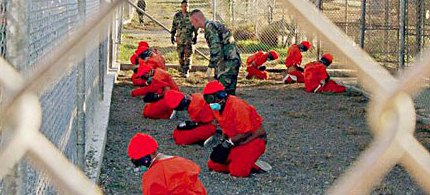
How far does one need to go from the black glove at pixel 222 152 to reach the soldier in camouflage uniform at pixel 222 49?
9.39 feet

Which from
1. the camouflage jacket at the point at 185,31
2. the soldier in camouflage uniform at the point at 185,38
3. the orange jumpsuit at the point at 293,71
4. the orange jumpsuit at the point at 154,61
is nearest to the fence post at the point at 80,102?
the orange jumpsuit at the point at 154,61

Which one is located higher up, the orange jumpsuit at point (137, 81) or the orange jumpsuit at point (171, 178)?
the orange jumpsuit at point (171, 178)

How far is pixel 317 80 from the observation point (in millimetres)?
12242

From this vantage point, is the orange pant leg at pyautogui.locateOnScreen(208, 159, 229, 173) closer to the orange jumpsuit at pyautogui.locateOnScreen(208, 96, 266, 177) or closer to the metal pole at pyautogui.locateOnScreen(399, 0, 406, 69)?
the orange jumpsuit at pyautogui.locateOnScreen(208, 96, 266, 177)

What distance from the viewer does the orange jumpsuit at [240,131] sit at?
6691mm

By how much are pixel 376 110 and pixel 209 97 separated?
5761mm

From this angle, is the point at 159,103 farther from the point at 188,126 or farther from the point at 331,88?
the point at 331,88

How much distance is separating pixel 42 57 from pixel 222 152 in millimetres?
3860

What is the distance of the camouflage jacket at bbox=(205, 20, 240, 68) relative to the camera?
9.77 metres

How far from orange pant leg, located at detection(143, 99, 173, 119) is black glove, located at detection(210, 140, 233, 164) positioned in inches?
106

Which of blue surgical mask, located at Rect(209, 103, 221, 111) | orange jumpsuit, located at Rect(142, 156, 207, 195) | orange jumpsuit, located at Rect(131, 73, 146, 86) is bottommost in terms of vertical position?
orange jumpsuit, located at Rect(131, 73, 146, 86)

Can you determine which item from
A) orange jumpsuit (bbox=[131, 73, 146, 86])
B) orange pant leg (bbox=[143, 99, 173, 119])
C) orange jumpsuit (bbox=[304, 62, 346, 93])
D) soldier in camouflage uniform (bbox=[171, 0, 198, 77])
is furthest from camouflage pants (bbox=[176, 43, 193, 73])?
orange pant leg (bbox=[143, 99, 173, 119])

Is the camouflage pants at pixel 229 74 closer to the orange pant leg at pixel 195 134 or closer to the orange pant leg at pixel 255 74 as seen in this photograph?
the orange pant leg at pixel 195 134

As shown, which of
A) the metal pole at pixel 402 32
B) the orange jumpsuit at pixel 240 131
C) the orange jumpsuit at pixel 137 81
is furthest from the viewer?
the orange jumpsuit at pixel 137 81
